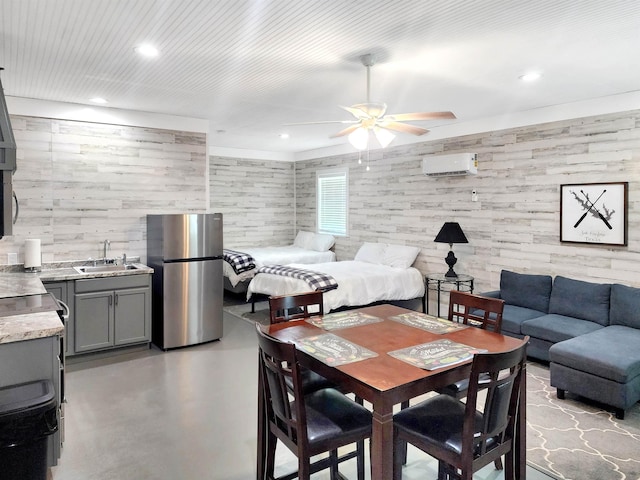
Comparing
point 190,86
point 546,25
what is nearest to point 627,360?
point 546,25

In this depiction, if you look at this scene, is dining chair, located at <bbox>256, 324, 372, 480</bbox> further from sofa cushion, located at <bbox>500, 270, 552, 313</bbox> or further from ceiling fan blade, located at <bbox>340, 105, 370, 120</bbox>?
sofa cushion, located at <bbox>500, 270, 552, 313</bbox>

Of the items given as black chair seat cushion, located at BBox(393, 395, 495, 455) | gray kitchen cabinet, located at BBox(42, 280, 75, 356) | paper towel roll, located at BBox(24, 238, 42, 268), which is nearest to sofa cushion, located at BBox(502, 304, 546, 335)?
black chair seat cushion, located at BBox(393, 395, 495, 455)

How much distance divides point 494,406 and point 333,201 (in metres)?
6.26

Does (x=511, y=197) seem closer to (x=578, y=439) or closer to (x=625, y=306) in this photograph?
(x=625, y=306)

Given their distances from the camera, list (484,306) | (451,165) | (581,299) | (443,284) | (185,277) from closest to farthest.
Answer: (484,306) → (581,299) → (185,277) → (451,165) → (443,284)

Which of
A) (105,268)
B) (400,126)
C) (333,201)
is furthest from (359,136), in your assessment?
(333,201)

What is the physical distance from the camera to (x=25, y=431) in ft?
6.35

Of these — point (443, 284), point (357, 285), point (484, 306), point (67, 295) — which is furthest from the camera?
point (443, 284)

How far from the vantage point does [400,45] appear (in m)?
3.03

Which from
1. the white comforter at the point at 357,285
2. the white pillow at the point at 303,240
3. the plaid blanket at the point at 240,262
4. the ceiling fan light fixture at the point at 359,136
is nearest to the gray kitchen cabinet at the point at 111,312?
the white comforter at the point at 357,285

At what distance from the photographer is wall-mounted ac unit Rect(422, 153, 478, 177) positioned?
5.45 meters

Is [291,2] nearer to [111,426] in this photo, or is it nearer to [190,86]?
[190,86]

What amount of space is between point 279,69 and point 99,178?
2.68 m

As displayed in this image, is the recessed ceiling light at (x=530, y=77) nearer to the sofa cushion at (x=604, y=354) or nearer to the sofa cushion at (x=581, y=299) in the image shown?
the sofa cushion at (x=581, y=299)
